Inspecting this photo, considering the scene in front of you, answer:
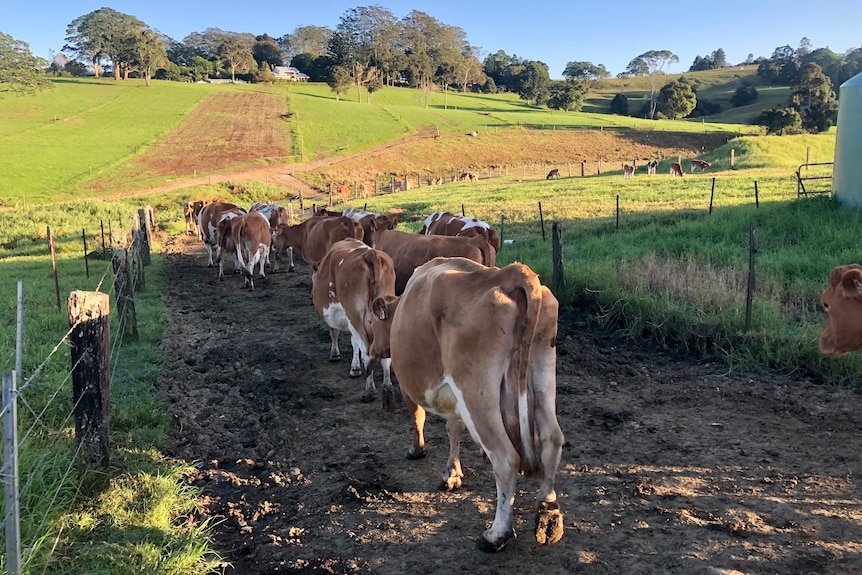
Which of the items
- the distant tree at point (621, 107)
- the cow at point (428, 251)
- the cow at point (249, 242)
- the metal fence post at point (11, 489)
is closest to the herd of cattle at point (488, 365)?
the metal fence post at point (11, 489)

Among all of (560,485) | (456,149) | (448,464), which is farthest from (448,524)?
(456,149)

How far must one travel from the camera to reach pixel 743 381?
6848 millimetres

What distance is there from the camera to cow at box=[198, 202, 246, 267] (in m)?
15.7

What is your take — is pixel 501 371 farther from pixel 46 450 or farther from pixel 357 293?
pixel 357 293

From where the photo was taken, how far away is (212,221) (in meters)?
16.4

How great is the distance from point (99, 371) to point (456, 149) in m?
58.3

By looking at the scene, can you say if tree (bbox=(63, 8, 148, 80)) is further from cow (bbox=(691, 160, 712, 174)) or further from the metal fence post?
the metal fence post

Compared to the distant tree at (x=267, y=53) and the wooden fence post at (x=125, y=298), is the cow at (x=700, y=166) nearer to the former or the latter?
the wooden fence post at (x=125, y=298)

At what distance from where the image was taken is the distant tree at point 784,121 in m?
53.9

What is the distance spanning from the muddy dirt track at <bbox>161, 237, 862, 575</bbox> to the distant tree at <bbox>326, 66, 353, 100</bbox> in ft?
270

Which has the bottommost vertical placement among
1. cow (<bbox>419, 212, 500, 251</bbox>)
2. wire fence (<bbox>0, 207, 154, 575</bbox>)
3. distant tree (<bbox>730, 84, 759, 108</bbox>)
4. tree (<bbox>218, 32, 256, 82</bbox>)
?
wire fence (<bbox>0, 207, 154, 575</bbox>)

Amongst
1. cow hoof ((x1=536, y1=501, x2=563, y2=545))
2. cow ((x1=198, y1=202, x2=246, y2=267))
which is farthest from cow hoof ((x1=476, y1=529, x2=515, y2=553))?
cow ((x1=198, y1=202, x2=246, y2=267))

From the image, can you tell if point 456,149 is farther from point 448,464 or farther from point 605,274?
point 448,464

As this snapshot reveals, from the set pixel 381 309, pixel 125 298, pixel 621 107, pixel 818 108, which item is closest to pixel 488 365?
pixel 381 309
